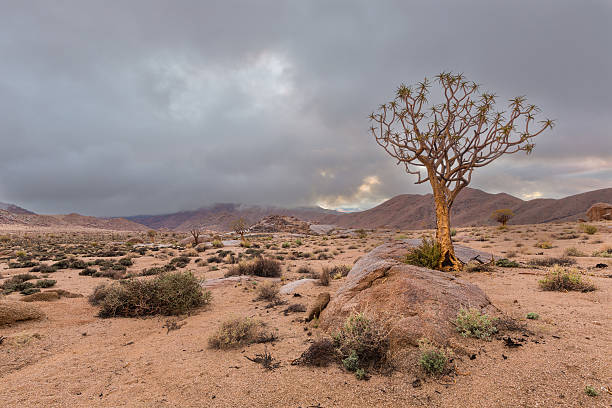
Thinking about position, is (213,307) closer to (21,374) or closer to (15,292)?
(21,374)

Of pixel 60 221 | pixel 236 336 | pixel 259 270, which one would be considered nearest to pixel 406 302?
pixel 236 336

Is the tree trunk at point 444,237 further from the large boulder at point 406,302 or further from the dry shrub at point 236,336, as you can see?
the dry shrub at point 236,336

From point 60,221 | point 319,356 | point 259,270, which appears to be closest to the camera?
point 319,356

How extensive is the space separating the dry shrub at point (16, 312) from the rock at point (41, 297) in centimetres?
176

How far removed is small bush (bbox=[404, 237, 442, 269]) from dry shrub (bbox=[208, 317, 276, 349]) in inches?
218

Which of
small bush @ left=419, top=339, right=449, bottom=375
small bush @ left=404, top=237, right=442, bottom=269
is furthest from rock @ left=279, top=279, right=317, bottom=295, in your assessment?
small bush @ left=419, top=339, right=449, bottom=375

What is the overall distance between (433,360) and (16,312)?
9.01 meters

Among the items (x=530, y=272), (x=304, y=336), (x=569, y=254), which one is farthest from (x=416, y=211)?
(x=304, y=336)

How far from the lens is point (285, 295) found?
857 centimetres

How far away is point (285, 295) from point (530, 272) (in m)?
8.35

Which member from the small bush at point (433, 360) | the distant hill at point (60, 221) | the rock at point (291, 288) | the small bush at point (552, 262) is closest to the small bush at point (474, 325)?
the small bush at point (433, 360)

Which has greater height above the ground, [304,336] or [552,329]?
[552,329]

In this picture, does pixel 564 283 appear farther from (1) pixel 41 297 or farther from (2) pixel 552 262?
(1) pixel 41 297

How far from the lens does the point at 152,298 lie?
24.0 ft
